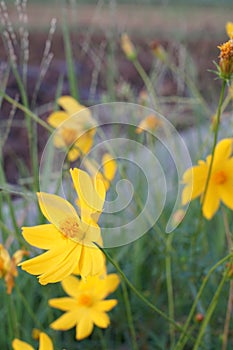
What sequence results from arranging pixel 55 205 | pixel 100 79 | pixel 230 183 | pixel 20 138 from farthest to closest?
pixel 100 79
pixel 20 138
pixel 230 183
pixel 55 205

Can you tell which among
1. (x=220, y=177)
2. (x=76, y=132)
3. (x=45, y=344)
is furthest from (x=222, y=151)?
(x=45, y=344)

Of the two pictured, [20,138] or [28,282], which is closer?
[28,282]

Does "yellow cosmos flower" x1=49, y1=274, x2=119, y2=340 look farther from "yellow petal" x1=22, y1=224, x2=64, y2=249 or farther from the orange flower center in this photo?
"yellow petal" x1=22, y1=224, x2=64, y2=249

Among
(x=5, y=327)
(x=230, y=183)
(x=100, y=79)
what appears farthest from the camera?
(x=100, y=79)

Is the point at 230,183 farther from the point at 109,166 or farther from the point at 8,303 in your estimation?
the point at 8,303

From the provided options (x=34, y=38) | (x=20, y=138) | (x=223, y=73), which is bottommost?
(x=20, y=138)

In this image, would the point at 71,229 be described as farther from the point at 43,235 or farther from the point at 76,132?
the point at 76,132

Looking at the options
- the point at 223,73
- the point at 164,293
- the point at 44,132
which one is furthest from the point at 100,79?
the point at 223,73
